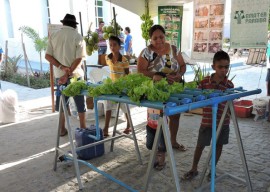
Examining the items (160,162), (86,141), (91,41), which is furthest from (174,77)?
(91,41)

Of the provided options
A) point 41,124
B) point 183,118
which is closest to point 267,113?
point 183,118

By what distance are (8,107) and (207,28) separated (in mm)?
3916

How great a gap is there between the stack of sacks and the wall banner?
4.06 metres

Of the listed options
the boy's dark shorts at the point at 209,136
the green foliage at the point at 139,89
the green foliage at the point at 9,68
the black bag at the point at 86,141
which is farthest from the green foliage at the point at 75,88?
the green foliage at the point at 9,68

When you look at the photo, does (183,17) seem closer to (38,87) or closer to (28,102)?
(28,102)

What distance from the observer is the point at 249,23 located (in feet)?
12.7

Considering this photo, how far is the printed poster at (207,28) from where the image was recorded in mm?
4383

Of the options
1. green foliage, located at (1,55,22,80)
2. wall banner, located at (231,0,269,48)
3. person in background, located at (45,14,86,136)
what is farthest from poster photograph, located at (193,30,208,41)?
green foliage, located at (1,55,22,80)

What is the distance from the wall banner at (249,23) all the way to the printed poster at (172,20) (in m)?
1.33

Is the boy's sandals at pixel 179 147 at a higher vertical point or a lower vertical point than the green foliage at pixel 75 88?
lower

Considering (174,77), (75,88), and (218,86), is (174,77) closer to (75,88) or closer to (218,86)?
(218,86)

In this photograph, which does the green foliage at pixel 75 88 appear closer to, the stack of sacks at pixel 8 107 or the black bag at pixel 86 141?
the black bag at pixel 86 141

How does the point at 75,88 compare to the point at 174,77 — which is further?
the point at 174,77

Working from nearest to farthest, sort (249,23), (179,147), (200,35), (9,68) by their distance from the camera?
(179,147)
(249,23)
(200,35)
(9,68)
